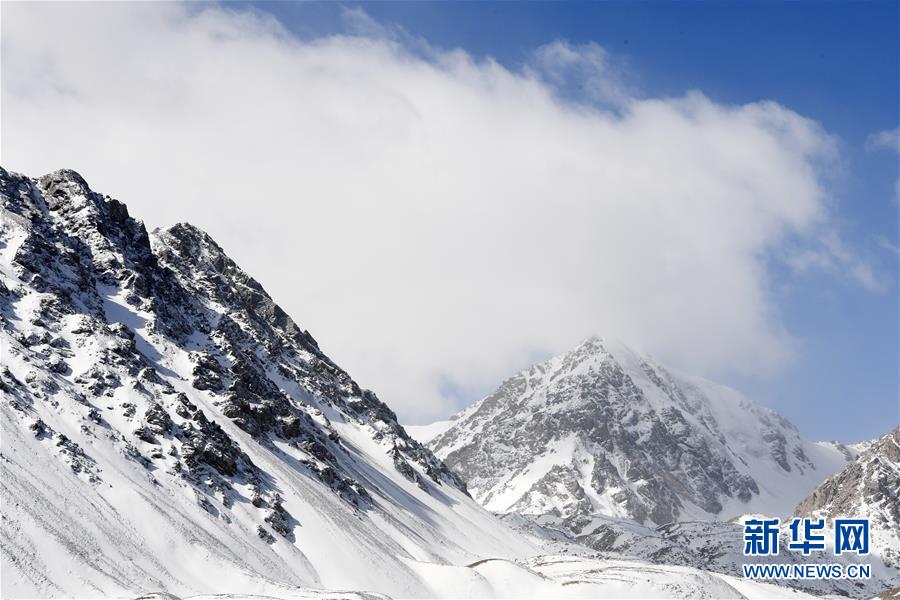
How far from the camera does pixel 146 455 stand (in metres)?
118

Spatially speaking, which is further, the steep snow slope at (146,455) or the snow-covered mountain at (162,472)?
the steep snow slope at (146,455)

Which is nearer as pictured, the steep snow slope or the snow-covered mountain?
the snow-covered mountain

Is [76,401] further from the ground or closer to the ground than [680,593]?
closer to the ground

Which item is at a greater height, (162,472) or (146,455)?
(146,455)

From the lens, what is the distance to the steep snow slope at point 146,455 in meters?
92.4

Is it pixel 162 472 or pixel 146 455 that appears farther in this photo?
pixel 146 455

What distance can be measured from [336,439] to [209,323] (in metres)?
38.8

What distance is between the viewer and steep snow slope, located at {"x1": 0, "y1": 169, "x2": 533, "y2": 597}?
9238 centimetres

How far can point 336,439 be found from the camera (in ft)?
651

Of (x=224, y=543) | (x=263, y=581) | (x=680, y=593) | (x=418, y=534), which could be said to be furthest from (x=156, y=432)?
(x=680, y=593)

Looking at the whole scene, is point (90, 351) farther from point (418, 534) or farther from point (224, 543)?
point (418, 534)

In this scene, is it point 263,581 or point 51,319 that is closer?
point 263,581

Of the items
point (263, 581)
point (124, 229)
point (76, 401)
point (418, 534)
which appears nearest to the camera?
point (263, 581)

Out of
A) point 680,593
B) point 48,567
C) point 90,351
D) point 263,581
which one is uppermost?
point 680,593
